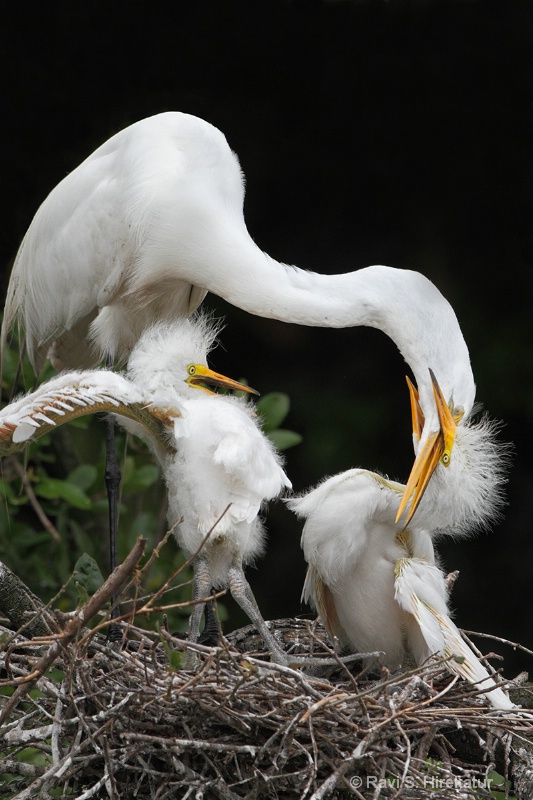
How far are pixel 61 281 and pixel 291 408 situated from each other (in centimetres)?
120

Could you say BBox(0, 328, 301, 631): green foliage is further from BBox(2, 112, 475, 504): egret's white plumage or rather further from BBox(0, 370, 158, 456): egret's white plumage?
BBox(0, 370, 158, 456): egret's white plumage

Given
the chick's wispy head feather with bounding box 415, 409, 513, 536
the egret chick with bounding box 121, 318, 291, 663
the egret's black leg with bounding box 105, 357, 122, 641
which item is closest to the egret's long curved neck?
the chick's wispy head feather with bounding box 415, 409, 513, 536

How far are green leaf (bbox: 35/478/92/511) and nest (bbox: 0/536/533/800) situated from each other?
98cm

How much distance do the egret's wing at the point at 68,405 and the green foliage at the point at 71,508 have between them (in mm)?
856

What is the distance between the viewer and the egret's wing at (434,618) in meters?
2.47

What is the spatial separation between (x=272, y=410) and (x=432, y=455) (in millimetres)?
1041

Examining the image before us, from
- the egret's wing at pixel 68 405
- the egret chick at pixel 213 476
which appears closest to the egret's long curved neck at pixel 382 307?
the egret chick at pixel 213 476

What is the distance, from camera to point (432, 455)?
8.53 feet

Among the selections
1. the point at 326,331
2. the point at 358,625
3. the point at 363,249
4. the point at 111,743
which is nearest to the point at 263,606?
the point at 326,331

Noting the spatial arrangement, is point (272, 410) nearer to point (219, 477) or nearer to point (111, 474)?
point (111, 474)

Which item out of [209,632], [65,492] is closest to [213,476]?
[209,632]

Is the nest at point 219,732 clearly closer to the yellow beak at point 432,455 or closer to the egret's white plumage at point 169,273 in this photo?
the yellow beak at point 432,455

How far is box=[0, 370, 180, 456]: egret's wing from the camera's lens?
239 cm

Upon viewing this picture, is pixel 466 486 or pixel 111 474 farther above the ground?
pixel 466 486
